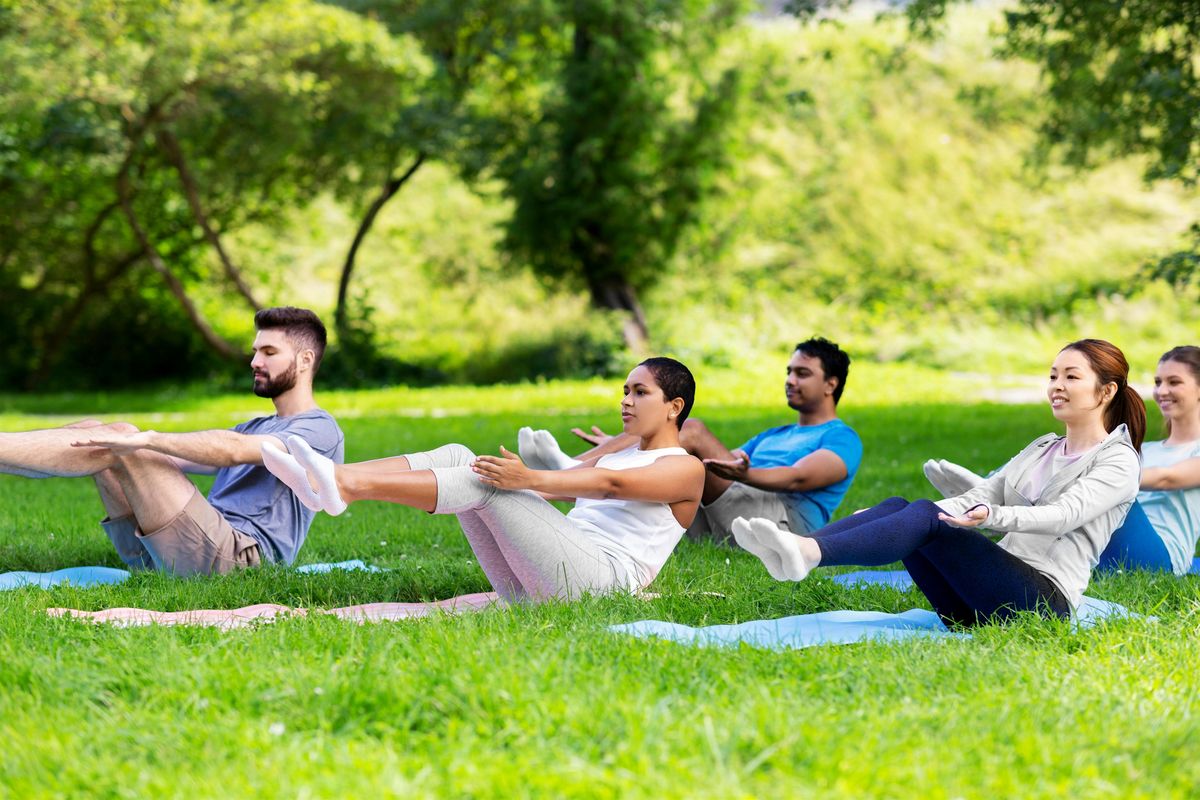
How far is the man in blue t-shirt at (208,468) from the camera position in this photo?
5023 millimetres

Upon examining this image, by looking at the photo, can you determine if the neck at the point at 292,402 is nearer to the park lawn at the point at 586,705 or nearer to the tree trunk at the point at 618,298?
the park lawn at the point at 586,705

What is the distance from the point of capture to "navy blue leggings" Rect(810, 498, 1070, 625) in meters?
3.97

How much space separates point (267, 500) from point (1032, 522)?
3398mm

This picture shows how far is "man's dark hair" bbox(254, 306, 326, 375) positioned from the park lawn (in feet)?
4.05

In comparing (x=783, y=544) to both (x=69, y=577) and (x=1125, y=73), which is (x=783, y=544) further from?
(x=1125, y=73)

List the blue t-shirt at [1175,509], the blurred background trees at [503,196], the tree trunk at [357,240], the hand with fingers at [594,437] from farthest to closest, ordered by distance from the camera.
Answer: the tree trunk at [357,240], the blurred background trees at [503,196], the hand with fingers at [594,437], the blue t-shirt at [1175,509]

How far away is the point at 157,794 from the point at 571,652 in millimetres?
1265

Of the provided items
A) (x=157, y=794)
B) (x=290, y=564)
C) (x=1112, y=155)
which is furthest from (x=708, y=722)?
(x=1112, y=155)

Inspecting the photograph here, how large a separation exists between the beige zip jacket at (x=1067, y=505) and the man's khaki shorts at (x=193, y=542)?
10.1ft

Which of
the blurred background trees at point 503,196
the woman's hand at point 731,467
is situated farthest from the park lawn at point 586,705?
the blurred background trees at point 503,196

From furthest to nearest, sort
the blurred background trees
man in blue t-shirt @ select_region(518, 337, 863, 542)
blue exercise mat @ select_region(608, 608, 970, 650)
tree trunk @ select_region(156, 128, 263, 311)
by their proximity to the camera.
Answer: tree trunk @ select_region(156, 128, 263, 311) < the blurred background trees < man in blue t-shirt @ select_region(518, 337, 863, 542) < blue exercise mat @ select_region(608, 608, 970, 650)

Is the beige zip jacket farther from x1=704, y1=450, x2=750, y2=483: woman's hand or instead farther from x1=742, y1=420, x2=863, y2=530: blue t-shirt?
x1=742, y1=420, x2=863, y2=530: blue t-shirt

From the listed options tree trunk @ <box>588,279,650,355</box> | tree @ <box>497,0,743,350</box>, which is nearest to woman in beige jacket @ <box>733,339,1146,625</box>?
tree @ <box>497,0,743,350</box>

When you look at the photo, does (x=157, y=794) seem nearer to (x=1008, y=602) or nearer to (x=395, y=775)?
(x=395, y=775)
